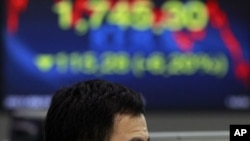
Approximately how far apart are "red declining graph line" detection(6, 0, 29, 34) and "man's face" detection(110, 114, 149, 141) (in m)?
3.42

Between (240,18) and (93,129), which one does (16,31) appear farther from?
(93,129)

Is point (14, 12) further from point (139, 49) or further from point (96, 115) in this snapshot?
point (96, 115)

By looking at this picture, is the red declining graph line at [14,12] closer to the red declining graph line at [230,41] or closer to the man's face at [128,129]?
the red declining graph line at [230,41]

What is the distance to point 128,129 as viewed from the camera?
1173 millimetres

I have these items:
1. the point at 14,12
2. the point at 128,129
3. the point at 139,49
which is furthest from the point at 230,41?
the point at 128,129

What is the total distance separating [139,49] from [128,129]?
136 inches

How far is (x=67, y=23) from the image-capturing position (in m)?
4.60

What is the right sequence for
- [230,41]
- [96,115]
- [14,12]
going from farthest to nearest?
[230,41]
[14,12]
[96,115]

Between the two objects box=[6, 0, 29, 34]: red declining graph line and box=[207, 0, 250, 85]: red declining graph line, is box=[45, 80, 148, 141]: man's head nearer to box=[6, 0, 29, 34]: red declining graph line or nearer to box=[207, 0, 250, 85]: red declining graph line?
box=[6, 0, 29, 34]: red declining graph line

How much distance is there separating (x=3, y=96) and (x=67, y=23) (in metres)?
0.57

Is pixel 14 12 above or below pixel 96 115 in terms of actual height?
above

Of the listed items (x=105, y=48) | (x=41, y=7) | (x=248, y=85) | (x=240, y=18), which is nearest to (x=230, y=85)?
(x=248, y=85)

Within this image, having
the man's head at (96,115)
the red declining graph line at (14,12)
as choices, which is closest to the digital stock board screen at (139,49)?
the red declining graph line at (14,12)

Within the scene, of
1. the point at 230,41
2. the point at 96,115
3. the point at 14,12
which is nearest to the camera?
the point at 96,115
